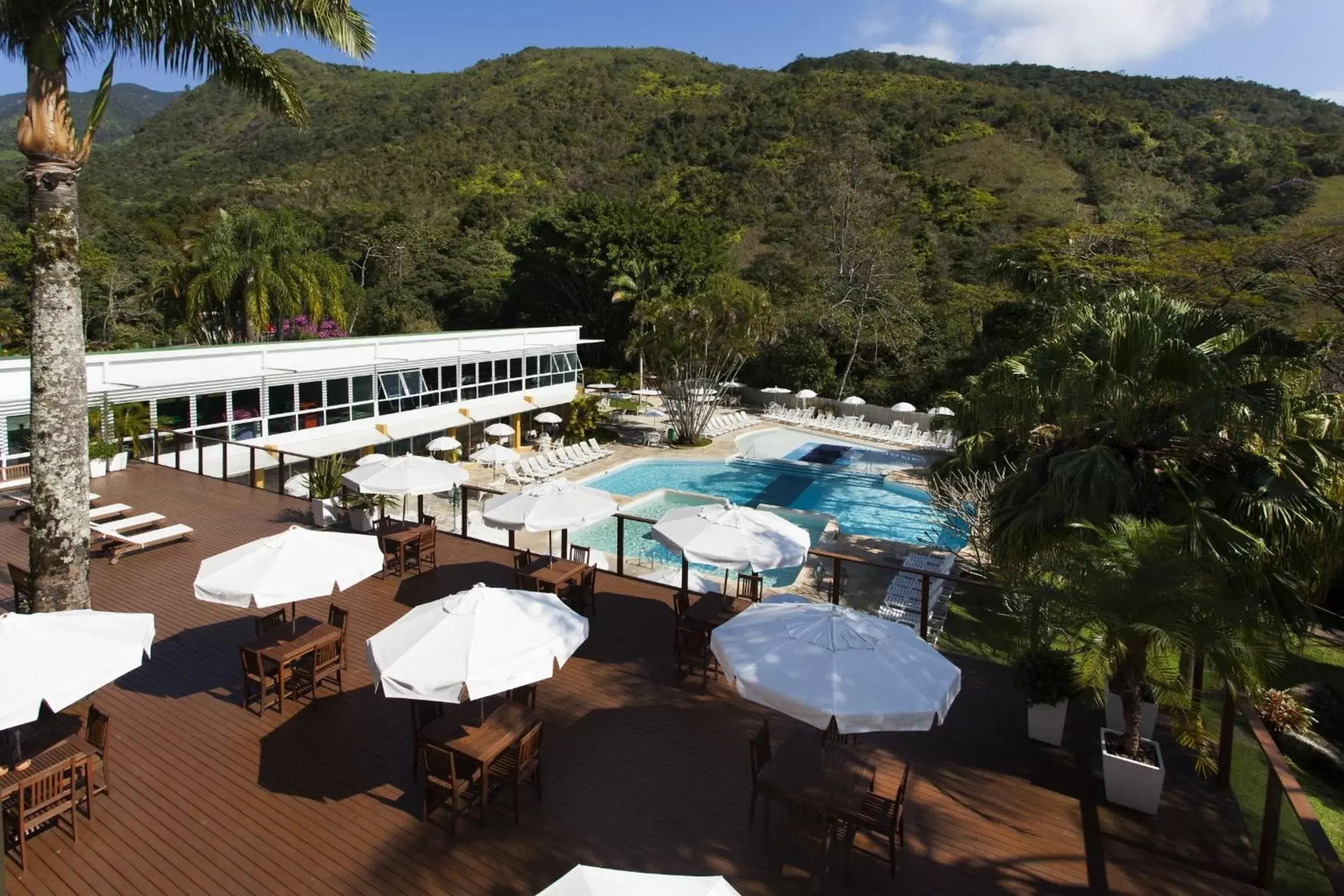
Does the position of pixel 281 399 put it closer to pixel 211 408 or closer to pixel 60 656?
pixel 211 408

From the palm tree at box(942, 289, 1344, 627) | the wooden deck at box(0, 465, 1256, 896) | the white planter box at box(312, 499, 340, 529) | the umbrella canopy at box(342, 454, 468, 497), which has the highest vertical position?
the palm tree at box(942, 289, 1344, 627)

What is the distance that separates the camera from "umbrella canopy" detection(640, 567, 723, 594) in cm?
1274

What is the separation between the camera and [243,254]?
85.9 feet

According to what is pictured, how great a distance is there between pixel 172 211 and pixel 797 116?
5962 cm

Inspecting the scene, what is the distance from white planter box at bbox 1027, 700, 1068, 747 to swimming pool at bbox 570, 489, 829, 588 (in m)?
8.17

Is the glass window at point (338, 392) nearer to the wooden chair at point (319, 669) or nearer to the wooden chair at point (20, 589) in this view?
the wooden chair at point (20, 589)

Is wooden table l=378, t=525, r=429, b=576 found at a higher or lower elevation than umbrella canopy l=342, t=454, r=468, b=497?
lower

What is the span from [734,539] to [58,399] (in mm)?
7052

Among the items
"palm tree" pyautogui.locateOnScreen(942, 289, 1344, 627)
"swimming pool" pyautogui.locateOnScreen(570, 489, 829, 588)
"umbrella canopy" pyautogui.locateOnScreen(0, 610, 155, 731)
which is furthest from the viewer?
"swimming pool" pyautogui.locateOnScreen(570, 489, 829, 588)

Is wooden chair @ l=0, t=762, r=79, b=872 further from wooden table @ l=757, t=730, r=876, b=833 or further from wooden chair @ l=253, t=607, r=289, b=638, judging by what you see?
wooden table @ l=757, t=730, r=876, b=833

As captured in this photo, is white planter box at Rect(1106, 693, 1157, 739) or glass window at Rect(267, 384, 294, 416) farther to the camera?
glass window at Rect(267, 384, 294, 416)

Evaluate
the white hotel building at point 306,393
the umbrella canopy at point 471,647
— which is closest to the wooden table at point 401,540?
the umbrella canopy at point 471,647

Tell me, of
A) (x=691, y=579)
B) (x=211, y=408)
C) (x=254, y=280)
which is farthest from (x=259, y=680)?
(x=254, y=280)

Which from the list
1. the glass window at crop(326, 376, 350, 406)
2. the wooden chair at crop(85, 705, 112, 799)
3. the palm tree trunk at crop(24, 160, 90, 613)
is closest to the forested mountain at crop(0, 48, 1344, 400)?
the palm tree trunk at crop(24, 160, 90, 613)
